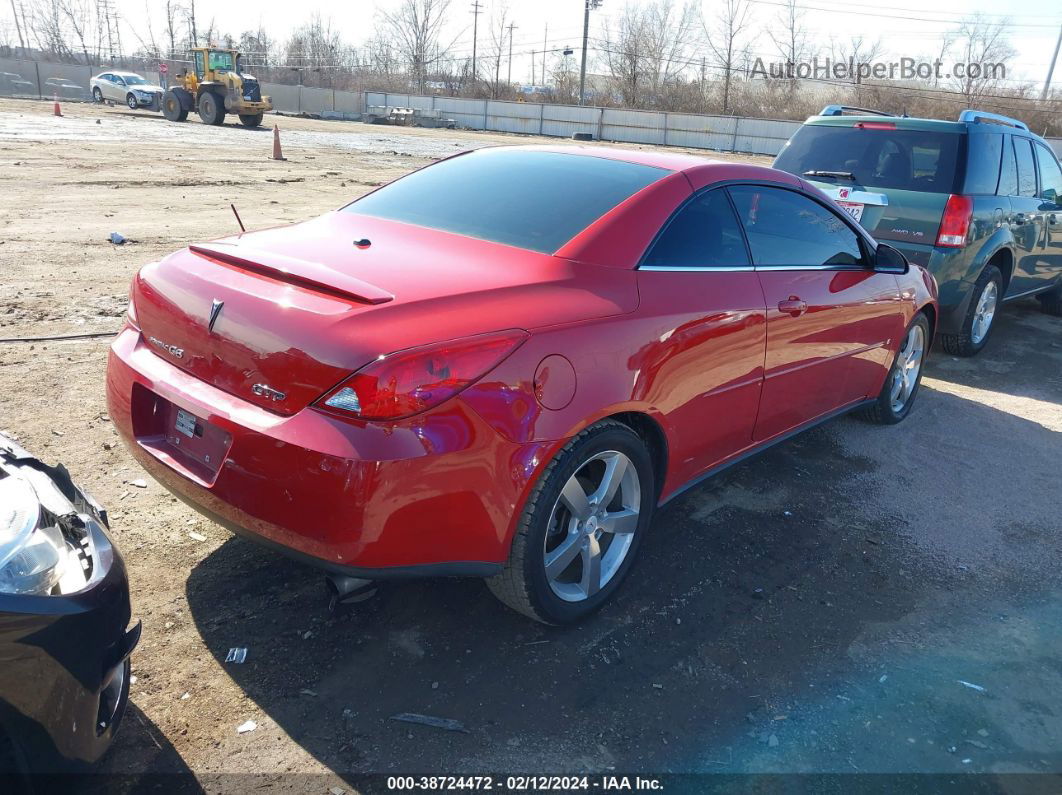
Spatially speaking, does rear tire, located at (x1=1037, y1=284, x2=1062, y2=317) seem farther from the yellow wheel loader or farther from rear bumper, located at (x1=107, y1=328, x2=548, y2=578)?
the yellow wheel loader

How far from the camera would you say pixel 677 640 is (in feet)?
9.86

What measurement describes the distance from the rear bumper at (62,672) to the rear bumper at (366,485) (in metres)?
0.48

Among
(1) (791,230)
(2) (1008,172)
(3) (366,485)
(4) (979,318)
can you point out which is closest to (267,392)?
(3) (366,485)

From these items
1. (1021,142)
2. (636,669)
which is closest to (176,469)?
(636,669)

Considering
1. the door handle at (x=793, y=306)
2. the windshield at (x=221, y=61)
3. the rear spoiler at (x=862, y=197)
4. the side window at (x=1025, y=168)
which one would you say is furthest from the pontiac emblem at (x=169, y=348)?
the windshield at (x=221, y=61)

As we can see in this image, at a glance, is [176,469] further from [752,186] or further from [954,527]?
[954,527]

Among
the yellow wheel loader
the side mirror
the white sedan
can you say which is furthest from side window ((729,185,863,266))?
the white sedan

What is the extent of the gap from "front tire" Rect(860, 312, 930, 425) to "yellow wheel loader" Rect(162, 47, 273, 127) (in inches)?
1301

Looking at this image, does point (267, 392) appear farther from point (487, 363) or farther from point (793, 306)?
point (793, 306)

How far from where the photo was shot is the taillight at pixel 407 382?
2.30 metres

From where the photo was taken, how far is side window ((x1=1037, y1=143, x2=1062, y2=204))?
25.0ft

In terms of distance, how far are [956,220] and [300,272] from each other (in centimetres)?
562

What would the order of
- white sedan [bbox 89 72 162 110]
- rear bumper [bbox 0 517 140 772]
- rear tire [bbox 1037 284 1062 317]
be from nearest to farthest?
rear bumper [bbox 0 517 140 772], rear tire [bbox 1037 284 1062 317], white sedan [bbox 89 72 162 110]

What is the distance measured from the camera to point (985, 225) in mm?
6574
